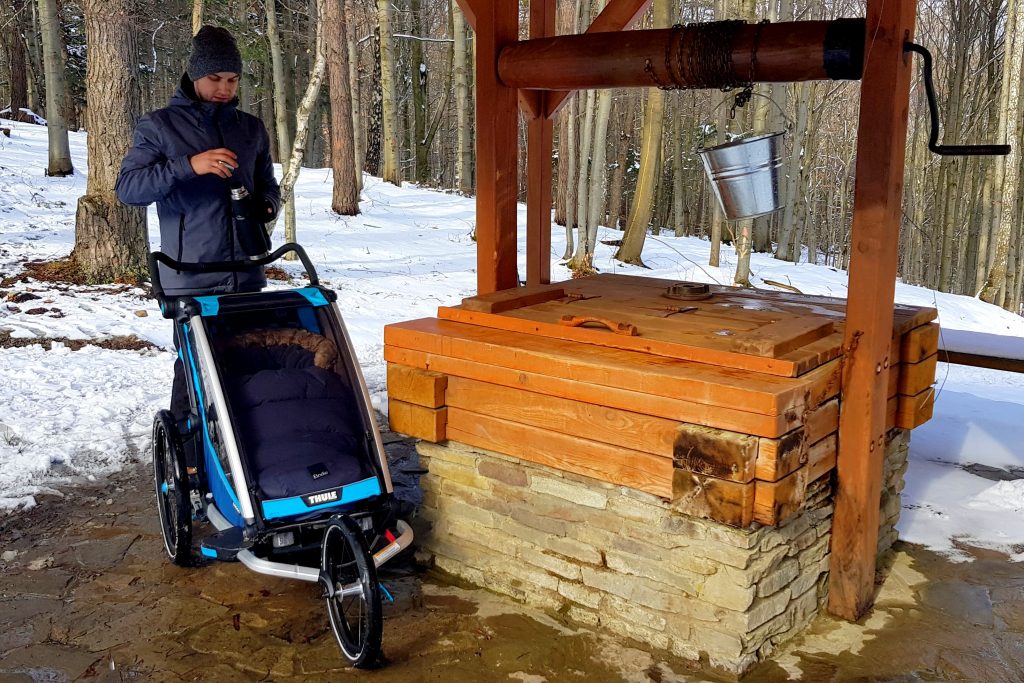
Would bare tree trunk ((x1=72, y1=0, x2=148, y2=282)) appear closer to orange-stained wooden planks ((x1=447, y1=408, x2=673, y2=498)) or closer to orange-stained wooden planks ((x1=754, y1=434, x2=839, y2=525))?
orange-stained wooden planks ((x1=447, y1=408, x2=673, y2=498))

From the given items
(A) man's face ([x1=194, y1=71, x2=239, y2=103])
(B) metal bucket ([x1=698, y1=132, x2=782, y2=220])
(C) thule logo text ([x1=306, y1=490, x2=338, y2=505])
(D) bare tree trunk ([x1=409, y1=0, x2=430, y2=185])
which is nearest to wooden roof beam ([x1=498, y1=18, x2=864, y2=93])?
(B) metal bucket ([x1=698, y1=132, x2=782, y2=220])

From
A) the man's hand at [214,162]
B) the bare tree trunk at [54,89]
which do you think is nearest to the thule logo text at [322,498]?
the man's hand at [214,162]

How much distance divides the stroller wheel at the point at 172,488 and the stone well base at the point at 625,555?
1003 millimetres

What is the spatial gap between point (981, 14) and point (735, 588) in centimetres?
1986

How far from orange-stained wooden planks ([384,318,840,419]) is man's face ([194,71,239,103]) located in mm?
1334

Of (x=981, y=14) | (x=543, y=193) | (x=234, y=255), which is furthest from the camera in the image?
(x=981, y=14)

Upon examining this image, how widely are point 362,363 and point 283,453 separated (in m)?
3.88

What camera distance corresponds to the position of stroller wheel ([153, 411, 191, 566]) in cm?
380

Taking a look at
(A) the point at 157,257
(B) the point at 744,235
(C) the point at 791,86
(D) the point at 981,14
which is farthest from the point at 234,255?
(C) the point at 791,86

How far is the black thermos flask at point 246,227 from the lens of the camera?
420 cm

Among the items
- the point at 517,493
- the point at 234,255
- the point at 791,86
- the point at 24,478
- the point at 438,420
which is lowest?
the point at 24,478

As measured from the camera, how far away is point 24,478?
4848 mm

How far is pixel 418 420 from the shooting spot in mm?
3902

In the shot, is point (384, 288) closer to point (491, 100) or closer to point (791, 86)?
point (491, 100)
